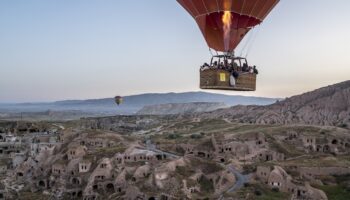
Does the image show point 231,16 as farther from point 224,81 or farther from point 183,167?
point 183,167

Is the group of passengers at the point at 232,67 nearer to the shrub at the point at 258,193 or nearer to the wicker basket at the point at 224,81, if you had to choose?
the wicker basket at the point at 224,81

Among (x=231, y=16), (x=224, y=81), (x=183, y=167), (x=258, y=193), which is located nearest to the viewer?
(x=224, y=81)

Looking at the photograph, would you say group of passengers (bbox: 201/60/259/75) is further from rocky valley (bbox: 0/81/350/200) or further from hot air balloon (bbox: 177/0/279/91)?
rocky valley (bbox: 0/81/350/200)

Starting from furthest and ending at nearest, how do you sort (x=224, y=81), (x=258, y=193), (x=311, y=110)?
(x=311, y=110), (x=258, y=193), (x=224, y=81)

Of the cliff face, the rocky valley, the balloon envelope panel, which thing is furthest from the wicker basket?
the cliff face

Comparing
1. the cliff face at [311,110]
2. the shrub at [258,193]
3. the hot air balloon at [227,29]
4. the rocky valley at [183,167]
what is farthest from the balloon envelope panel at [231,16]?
the cliff face at [311,110]

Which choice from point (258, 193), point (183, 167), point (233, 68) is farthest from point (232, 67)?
point (183, 167)

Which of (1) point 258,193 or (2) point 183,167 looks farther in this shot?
(2) point 183,167
